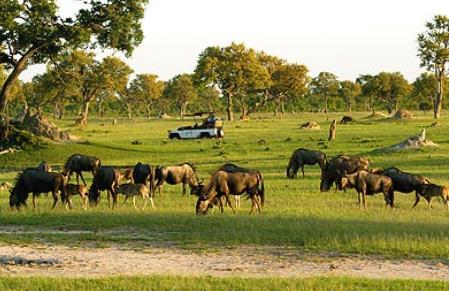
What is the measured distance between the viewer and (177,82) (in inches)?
5497

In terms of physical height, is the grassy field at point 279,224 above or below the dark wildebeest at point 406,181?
below

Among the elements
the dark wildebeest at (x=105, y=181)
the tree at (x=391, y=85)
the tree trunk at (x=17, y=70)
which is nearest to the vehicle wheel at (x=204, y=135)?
the tree trunk at (x=17, y=70)

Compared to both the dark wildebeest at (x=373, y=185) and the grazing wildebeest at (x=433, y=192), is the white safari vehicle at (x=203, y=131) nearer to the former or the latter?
the dark wildebeest at (x=373, y=185)

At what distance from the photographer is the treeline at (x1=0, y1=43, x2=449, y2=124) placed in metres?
97.6

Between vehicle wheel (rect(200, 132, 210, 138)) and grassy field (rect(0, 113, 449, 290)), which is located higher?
vehicle wheel (rect(200, 132, 210, 138))

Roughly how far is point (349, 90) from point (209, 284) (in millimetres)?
136121

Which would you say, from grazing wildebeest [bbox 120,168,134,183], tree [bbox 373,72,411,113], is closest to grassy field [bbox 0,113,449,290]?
grazing wildebeest [bbox 120,168,134,183]

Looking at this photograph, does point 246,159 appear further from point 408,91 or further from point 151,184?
point 408,91

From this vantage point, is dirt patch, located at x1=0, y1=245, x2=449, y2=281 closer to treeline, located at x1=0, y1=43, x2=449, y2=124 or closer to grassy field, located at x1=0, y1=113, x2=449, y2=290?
grassy field, located at x1=0, y1=113, x2=449, y2=290

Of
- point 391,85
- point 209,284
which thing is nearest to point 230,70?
point 391,85

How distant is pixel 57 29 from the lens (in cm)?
4066

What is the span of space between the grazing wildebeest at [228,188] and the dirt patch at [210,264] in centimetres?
482

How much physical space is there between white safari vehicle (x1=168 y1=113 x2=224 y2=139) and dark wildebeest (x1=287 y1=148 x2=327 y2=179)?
26.3 metres

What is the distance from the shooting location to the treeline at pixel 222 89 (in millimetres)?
97562
